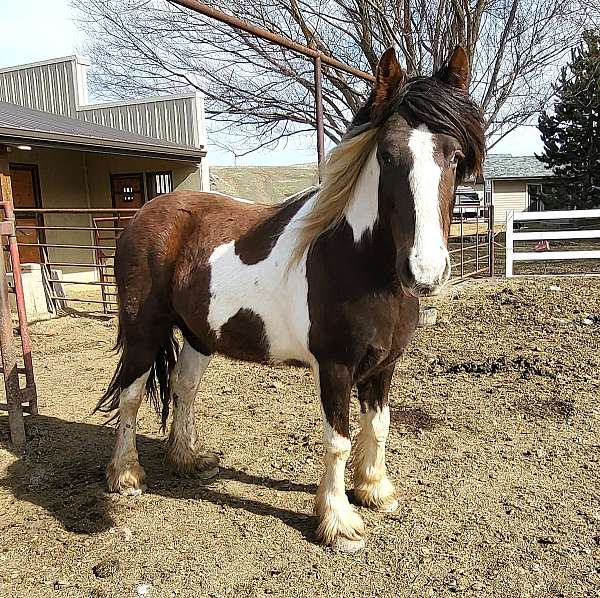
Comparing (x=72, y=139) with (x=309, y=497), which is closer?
(x=309, y=497)

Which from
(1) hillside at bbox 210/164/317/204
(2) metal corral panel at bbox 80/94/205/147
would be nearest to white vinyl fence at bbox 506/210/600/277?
(2) metal corral panel at bbox 80/94/205/147

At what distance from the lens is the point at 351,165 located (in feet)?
7.98

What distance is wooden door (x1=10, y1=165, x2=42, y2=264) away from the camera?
11305mm

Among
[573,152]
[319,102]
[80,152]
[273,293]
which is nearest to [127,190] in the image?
[80,152]

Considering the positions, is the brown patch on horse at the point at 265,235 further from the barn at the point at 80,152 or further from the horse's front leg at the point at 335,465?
the barn at the point at 80,152

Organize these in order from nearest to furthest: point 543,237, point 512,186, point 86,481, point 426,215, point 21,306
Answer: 1. point 426,215
2. point 86,481
3. point 21,306
4. point 543,237
5. point 512,186

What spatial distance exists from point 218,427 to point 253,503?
1.12 m

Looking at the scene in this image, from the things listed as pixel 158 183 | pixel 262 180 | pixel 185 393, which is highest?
pixel 262 180

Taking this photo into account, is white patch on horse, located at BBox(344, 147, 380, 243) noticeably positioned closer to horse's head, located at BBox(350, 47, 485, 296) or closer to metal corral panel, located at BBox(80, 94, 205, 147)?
horse's head, located at BBox(350, 47, 485, 296)

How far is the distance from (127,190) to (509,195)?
27.6 m

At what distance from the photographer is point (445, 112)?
2020mm

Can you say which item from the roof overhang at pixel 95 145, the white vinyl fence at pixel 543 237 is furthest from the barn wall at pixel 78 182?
the white vinyl fence at pixel 543 237

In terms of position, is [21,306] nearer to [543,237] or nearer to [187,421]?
[187,421]

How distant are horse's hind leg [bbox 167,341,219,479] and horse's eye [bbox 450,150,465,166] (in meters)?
1.99
